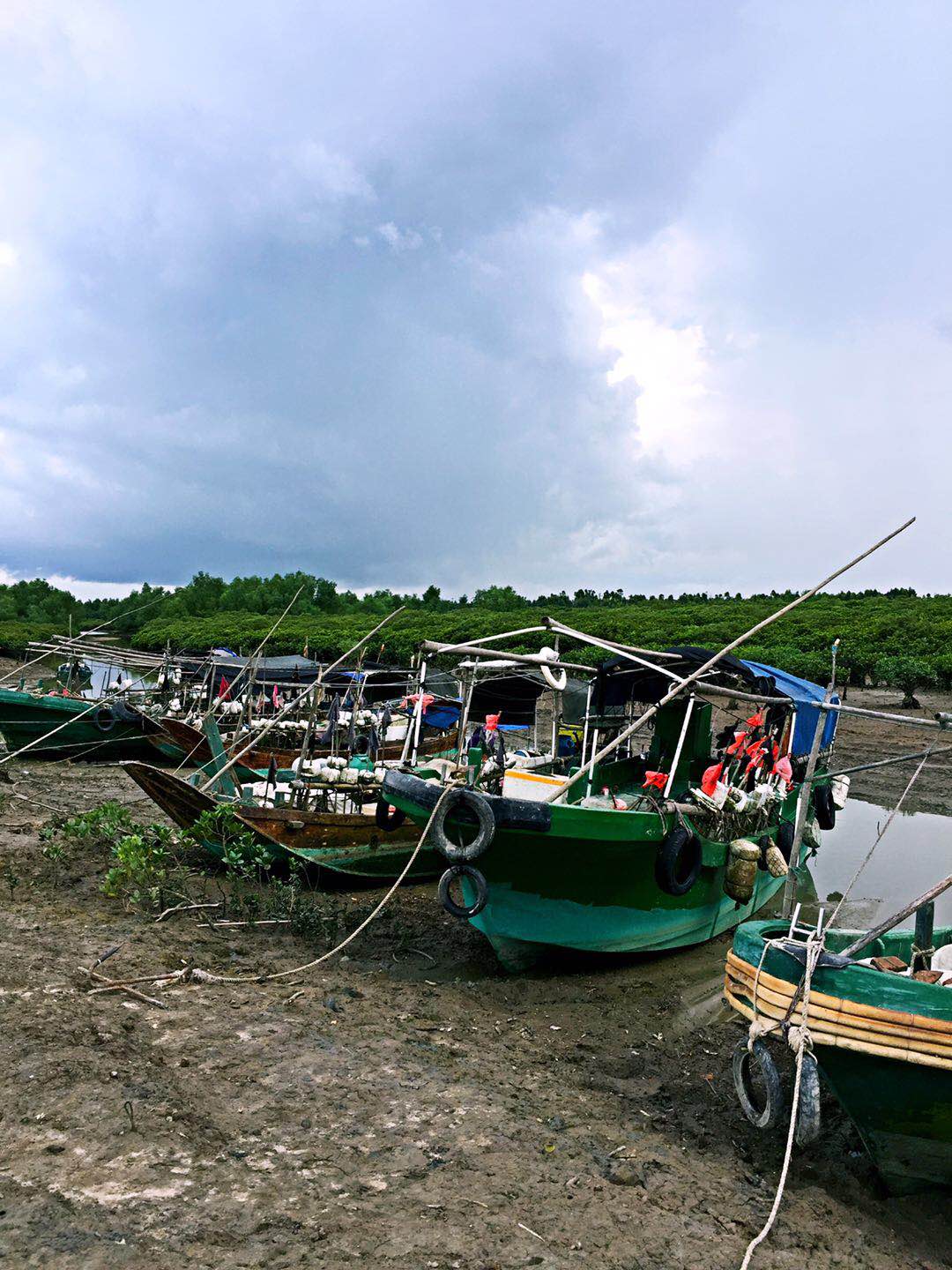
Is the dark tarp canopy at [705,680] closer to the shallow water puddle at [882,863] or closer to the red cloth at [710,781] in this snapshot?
the red cloth at [710,781]

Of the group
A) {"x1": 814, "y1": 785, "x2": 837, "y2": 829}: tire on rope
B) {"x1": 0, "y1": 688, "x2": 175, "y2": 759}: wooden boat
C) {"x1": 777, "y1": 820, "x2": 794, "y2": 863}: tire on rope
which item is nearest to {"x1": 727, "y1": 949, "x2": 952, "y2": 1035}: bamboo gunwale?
{"x1": 777, "y1": 820, "x2": 794, "y2": 863}: tire on rope

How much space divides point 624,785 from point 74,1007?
7585 millimetres

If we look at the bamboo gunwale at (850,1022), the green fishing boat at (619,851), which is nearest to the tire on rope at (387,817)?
the green fishing boat at (619,851)

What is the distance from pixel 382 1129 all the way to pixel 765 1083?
226 cm

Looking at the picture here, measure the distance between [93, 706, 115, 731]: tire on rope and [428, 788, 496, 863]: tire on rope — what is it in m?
15.5

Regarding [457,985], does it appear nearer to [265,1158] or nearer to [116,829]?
[265,1158]

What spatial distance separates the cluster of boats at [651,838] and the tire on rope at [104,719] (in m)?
5.70

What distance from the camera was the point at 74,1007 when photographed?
569 cm

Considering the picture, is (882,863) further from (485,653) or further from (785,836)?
(485,653)

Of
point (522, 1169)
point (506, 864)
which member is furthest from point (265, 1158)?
point (506, 864)

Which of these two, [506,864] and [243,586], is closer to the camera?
[506,864]

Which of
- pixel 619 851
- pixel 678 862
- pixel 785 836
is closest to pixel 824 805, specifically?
pixel 785 836

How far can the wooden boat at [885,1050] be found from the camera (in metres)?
3.99

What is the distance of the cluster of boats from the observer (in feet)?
13.8
